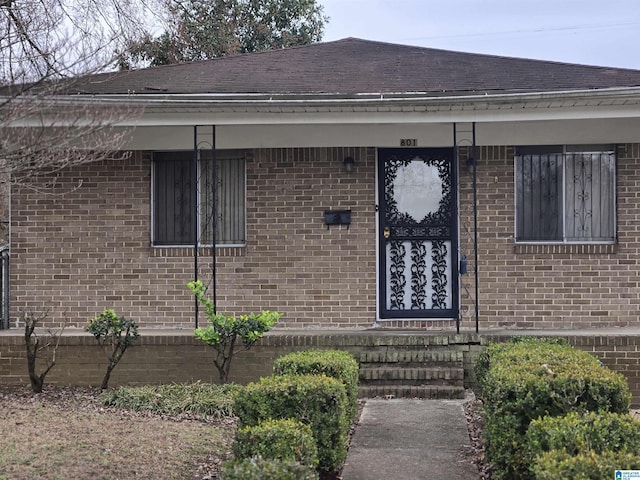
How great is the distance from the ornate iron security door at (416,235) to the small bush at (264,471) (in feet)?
22.4

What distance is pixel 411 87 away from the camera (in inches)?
420

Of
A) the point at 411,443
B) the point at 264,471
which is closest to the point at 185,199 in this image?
the point at 411,443

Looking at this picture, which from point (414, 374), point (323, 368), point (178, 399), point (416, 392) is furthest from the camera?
point (414, 374)

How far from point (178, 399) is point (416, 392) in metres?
2.56

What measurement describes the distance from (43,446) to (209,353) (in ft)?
10.8

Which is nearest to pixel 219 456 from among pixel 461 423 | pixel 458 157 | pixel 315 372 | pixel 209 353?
pixel 315 372

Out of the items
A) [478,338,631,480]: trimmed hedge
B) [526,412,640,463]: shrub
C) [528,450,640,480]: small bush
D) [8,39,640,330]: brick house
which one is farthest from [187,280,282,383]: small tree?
[528,450,640,480]: small bush

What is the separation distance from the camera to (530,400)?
5.50m

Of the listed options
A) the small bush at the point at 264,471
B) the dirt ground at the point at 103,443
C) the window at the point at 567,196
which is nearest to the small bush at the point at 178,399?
the dirt ground at the point at 103,443

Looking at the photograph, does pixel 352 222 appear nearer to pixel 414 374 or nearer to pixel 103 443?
pixel 414 374

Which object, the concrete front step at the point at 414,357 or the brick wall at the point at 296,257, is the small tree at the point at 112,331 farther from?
the concrete front step at the point at 414,357

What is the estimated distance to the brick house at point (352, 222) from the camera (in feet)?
35.4

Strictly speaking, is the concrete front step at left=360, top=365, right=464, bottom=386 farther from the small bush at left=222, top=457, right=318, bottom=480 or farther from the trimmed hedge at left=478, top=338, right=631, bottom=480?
the small bush at left=222, top=457, right=318, bottom=480

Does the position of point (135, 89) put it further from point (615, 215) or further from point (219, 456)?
point (615, 215)
